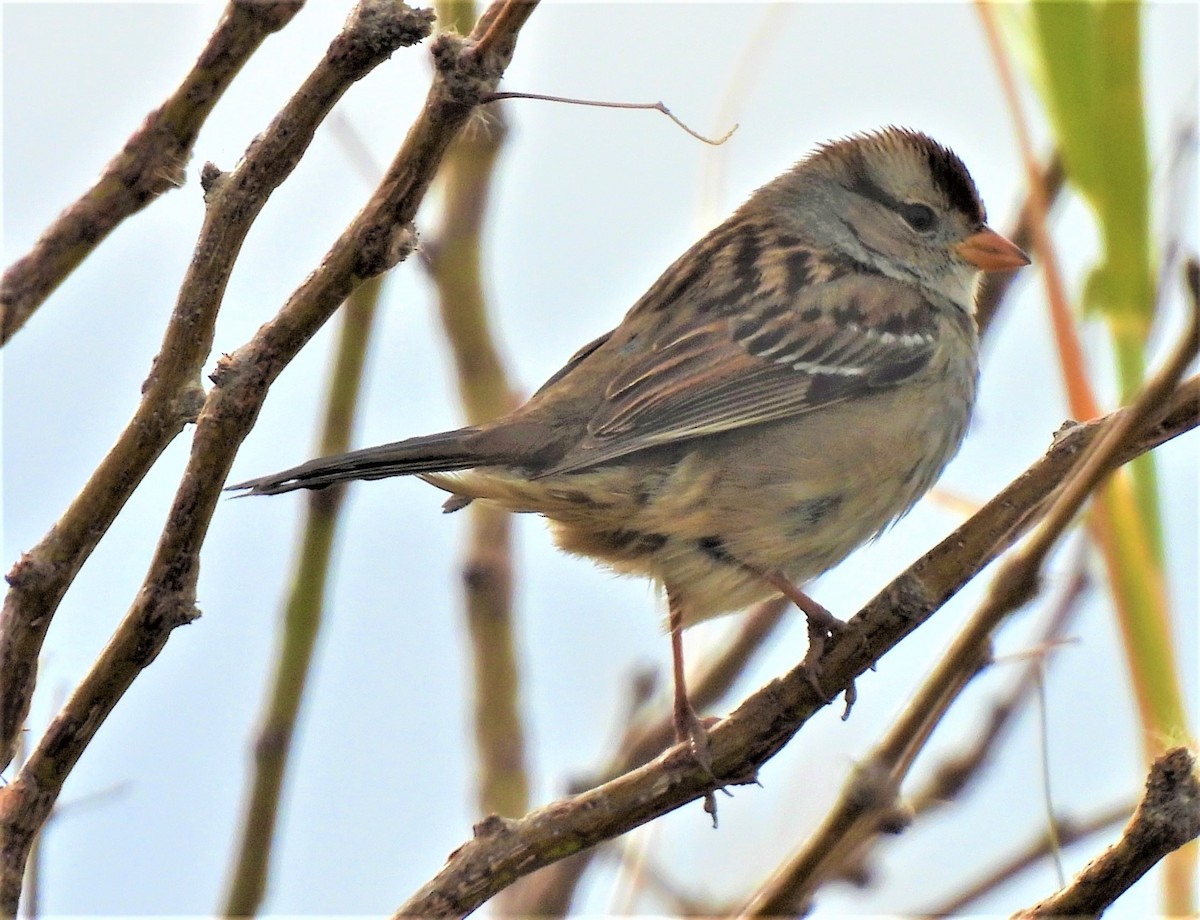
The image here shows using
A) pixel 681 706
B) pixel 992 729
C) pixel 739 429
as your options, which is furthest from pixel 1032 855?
pixel 739 429

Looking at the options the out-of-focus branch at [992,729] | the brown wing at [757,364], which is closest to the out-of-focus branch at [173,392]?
the brown wing at [757,364]

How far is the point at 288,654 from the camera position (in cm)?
252

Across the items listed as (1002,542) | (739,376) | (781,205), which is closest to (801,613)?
(739,376)

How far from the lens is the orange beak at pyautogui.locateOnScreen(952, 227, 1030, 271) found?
382 cm

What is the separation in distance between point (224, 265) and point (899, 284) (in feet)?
8.99

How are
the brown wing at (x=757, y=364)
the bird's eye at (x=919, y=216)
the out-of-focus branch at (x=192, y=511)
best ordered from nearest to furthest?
the out-of-focus branch at (x=192, y=511) → the brown wing at (x=757, y=364) → the bird's eye at (x=919, y=216)

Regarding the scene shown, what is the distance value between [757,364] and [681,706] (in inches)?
36.5

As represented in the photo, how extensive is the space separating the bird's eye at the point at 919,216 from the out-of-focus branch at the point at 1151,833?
2.73 meters

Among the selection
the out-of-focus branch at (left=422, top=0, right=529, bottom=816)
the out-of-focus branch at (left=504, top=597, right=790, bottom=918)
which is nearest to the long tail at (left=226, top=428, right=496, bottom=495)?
the out-of-focus branch at (left=422, top=0, right=529, bottom=816)

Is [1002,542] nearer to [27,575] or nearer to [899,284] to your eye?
[27,575]

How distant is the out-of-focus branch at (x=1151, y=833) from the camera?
1.64m

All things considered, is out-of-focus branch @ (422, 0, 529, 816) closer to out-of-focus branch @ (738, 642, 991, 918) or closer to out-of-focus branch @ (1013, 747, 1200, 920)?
out-of-focus branch @ (738, 642, 991, 918)

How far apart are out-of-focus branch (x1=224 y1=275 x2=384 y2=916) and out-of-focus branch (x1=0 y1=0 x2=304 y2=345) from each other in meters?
0.50

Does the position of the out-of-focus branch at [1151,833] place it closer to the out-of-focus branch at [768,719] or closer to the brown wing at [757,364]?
the out-of-focus branch at [768,719]
